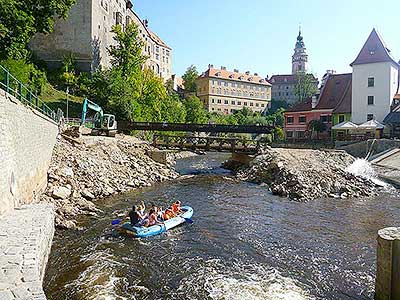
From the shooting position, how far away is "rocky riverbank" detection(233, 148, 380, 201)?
24844 mm

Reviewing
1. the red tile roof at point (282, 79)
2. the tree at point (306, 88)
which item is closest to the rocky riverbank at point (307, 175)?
the tree at point (306, 88)

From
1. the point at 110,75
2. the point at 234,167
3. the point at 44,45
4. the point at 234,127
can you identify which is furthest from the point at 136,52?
the point at 234,167

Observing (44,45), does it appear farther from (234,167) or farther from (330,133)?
(330,133)

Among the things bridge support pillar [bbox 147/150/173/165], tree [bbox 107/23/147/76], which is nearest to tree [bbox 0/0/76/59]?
bridge support pillar [bbox 147/150/173/165]

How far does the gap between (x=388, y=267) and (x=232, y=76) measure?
101m

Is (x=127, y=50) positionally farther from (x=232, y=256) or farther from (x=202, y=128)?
(x=232, y=256)

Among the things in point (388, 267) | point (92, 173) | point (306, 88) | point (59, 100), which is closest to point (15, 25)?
point (59, 100)

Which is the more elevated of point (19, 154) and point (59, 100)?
point (59, 100)

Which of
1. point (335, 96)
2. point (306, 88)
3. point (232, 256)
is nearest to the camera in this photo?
point (232, 256)

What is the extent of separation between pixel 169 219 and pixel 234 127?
27.1 metres

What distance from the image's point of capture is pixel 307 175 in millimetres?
27078

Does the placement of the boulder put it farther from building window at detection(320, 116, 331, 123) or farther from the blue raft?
building window at detection(320, 116, 331, 123)

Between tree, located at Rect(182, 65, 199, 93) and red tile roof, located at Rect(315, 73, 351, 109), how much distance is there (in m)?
57.2

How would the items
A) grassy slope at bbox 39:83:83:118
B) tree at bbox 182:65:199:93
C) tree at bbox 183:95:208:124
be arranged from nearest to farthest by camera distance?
grassy slope at bbox 39:83:83:118 < tree at bbox 183:95:208:124 < tree at bbox 182:65:199:93
